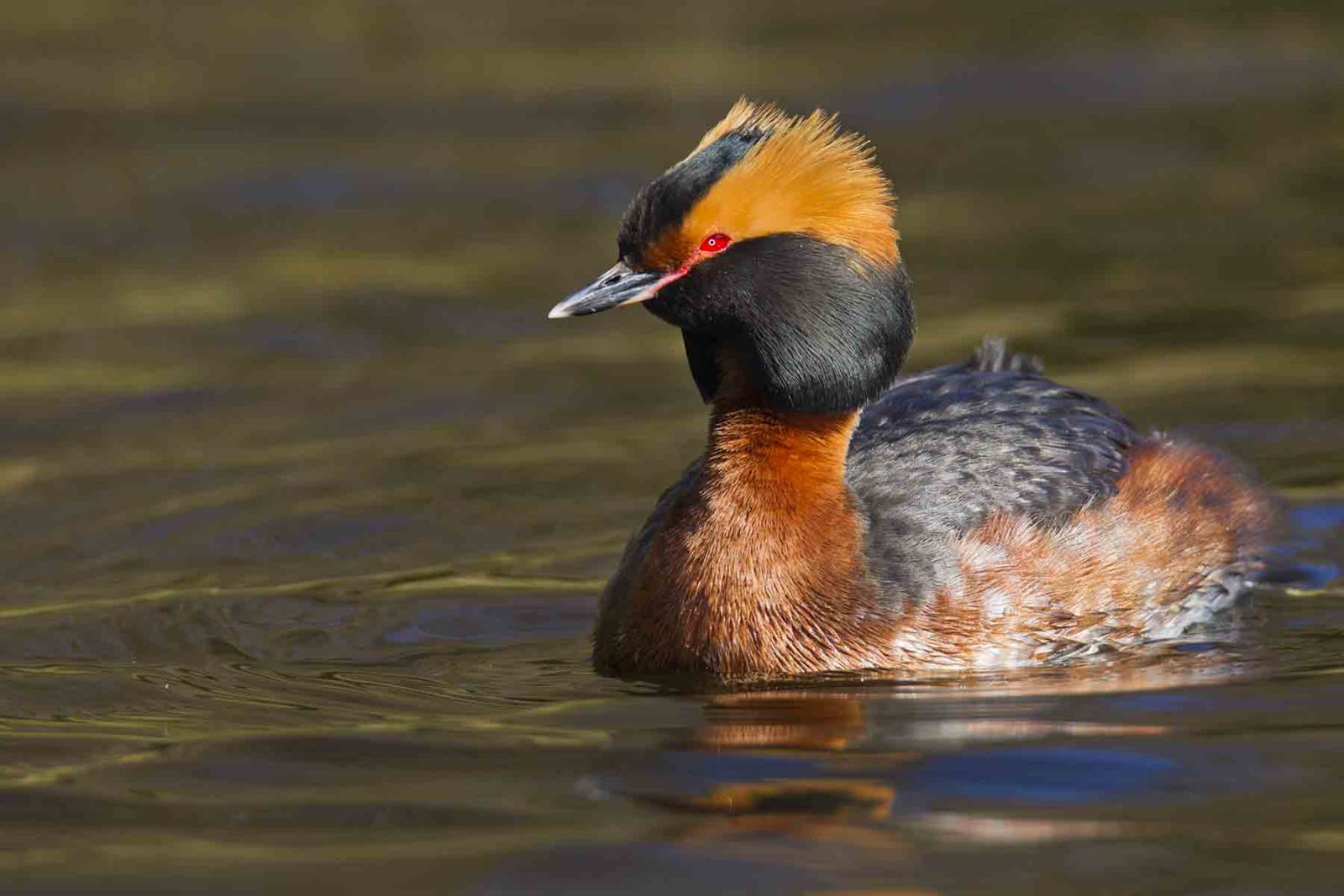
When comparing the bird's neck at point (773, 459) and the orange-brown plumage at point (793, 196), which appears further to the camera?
the bird's neck at point (773, 459)

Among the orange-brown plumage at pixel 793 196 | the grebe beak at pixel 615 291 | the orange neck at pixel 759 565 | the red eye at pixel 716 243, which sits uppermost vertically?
the orange-brown plumage at pixel 793 196

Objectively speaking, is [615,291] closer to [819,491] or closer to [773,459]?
[773,459]

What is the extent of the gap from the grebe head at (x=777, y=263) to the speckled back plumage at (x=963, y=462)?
586 mm

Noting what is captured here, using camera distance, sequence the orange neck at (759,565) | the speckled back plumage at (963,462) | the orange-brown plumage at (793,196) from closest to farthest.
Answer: the orange-brown plumage at (793,196), the orange neck at (759,565), the speckled back plumage at (963,462)

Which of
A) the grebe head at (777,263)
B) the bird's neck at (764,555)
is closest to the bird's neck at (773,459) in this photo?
the bird's neck at (764,555)

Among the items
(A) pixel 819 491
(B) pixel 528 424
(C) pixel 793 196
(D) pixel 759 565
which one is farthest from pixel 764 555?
(B) pixel 528 424

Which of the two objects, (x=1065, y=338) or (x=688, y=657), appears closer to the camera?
(x=688, y=657)

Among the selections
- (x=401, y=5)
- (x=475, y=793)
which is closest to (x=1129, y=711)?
(x=475, y=793)

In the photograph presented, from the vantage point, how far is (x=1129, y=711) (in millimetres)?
8227

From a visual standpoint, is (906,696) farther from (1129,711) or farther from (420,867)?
(420,867)

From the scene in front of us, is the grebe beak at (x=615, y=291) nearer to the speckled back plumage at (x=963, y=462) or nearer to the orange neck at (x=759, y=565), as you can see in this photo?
the orange neck at (x=759, y=565)

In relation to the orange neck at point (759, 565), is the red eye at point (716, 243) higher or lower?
higher

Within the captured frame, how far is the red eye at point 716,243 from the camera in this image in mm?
8703

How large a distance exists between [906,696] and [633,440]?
415cm
